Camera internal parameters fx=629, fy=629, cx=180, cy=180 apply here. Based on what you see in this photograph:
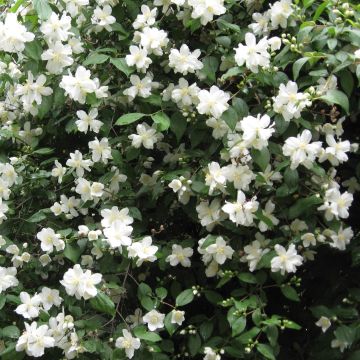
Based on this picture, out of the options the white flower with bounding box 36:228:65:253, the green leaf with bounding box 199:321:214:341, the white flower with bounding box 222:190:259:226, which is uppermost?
the white flower with bounding box 222:190:259:226

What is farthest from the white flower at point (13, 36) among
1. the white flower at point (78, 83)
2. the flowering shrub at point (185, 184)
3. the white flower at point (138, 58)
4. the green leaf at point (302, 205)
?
the green leaf at point (302, 205)

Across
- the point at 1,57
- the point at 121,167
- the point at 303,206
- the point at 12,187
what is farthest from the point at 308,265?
the point at 1,57

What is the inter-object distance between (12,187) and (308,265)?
3.02 feet

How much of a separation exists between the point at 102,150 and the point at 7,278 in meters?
0.44

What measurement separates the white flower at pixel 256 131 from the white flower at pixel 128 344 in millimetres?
563

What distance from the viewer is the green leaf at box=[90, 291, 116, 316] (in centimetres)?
154

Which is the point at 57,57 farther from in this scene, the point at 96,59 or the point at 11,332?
the point at 11,332

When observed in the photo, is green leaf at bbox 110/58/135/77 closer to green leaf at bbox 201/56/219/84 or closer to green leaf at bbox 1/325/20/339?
green leaf at bbox 201/56/219/84

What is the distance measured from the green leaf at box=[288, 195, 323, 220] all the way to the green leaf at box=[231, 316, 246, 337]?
29 cm

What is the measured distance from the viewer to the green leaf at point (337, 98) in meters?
1.50

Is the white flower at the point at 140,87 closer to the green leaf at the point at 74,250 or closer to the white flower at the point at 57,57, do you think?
the white flower at the point at 57,57

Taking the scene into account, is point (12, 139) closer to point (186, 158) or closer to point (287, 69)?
point (186, 158)

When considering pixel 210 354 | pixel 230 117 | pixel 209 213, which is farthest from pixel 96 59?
pixel 210 354

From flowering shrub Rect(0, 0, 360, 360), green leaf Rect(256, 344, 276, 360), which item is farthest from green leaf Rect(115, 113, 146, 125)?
green leaf Rect(256, 344, 276, 360)
